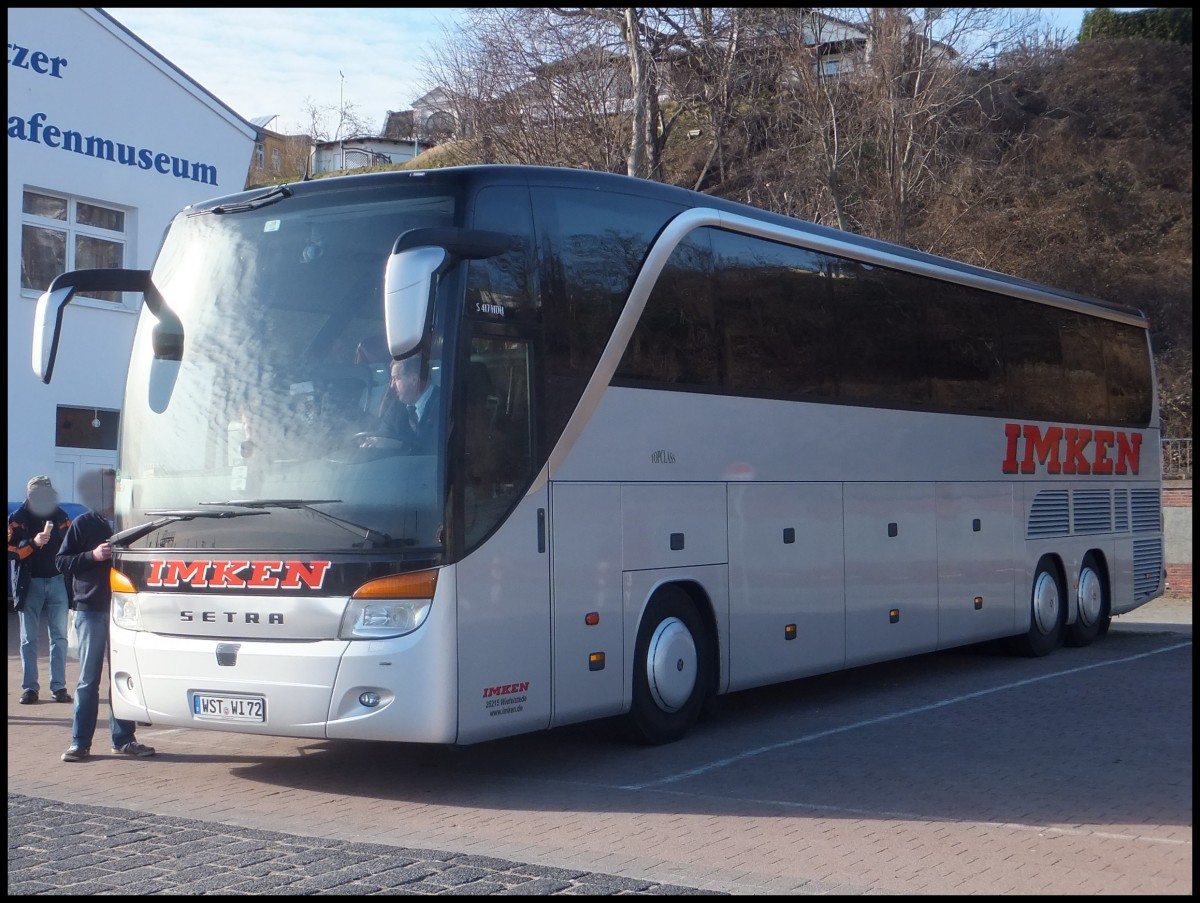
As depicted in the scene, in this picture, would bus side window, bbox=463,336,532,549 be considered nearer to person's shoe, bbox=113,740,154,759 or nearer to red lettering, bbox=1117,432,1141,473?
person's shoe, bbox=113,740,154,759

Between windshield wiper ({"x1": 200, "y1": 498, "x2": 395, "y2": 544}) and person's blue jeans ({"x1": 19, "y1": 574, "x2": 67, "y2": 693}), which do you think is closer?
windshield wiper ({"x1": 200, "y1": 498, "x2": 395, "y2": 544})

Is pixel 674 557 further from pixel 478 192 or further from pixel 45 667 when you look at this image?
pixel 45 667

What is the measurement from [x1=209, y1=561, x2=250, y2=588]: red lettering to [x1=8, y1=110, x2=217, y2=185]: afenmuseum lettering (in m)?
16.3

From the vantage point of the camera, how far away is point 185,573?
28.0ft

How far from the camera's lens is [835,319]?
1205 centimetres

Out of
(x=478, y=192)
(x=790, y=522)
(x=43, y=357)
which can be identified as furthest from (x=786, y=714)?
(x=43, y=357)

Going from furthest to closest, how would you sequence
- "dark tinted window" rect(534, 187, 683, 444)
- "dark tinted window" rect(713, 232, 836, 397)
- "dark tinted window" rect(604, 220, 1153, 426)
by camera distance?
"dark tinted window" rect(713, 232, 836, 397) → "dark tinted window" rect(604, 220, 1153, 426) → "dark tinted window" rect(534, 187, 683, 444)

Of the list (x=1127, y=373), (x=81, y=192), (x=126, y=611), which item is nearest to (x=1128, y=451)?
(x=1127, y=373)

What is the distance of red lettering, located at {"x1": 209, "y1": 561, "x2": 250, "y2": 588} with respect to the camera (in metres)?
8.28

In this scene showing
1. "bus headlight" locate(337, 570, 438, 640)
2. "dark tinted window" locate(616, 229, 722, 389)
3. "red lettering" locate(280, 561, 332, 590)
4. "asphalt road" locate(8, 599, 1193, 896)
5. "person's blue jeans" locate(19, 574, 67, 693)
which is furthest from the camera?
"person's blue jeans" locate(19, 574, 67, 693)

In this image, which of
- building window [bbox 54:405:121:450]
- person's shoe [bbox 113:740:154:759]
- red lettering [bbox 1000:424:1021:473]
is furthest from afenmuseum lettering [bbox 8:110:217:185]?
red lettering [bbox 1000:424:1021:473]

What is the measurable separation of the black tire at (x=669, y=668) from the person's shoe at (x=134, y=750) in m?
3.42

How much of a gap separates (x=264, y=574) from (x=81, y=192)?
17.1 meters

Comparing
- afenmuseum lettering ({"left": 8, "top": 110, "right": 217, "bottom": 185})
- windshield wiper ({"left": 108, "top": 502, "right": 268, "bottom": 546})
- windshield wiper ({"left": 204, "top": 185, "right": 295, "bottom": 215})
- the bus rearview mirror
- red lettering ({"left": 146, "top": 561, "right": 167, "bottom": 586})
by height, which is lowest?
red lettering ({"left": 146, "top": 561, "right": 167, "bottom": 586})
